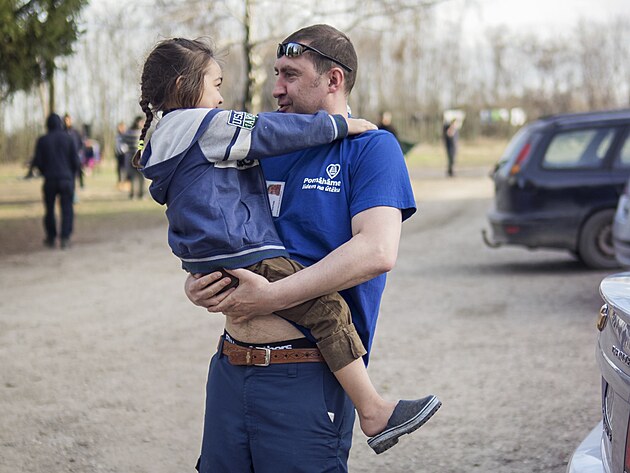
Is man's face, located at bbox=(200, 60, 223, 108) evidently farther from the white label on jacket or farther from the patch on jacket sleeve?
the white label on jacket

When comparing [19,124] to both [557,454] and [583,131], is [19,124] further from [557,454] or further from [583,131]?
[557,454]

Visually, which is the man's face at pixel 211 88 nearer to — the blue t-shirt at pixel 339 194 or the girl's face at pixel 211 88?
the girl's face at pixel 211 88

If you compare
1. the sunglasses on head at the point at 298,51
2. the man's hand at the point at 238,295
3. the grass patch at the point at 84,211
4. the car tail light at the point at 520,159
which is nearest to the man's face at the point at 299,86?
the sunglasses on head at the point at 298,51

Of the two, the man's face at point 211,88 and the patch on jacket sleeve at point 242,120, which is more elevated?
the man's face at point 211,88

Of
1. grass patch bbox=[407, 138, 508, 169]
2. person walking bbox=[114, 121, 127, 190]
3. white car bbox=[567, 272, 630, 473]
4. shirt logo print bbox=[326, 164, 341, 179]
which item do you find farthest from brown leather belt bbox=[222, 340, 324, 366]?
grass patch bbox=[407, 138, 508, 169]

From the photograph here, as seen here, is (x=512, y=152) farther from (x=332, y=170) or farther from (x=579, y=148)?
(x=332, y=170)

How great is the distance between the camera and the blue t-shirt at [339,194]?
288cm

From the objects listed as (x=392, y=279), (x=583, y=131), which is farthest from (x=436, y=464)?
(x=583, y=131)

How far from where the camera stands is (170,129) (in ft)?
9.53

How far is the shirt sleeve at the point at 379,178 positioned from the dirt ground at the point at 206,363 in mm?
2658

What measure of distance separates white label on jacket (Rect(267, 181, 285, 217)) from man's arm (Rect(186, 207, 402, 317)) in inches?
9.8

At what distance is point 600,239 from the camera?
39.0ft

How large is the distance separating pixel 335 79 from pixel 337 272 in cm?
65

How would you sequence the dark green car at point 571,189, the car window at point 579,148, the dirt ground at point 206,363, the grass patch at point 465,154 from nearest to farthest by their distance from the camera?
the dirt ground at point 206,363 → the dark green car at point 571,189 → the car window at point 579,148 → the grass patch at point 465,154
